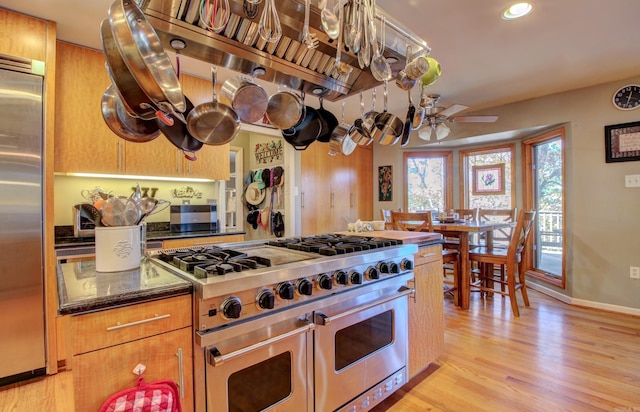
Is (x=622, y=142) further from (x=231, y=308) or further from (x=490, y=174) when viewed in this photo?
(x=231, y=308)

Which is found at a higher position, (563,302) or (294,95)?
(294,95)

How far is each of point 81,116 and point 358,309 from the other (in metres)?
2.55

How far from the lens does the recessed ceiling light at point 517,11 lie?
6.38 ft

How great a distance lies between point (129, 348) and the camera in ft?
→ 3.01

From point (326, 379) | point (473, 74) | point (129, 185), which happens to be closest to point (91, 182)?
point (129, 185)

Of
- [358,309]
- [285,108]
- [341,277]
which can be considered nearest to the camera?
[341,277]

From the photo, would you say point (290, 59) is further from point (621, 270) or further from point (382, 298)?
point (621, 270)

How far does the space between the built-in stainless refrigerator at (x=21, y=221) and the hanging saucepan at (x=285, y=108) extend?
1.68 m

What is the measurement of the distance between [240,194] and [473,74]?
3697 millimetres

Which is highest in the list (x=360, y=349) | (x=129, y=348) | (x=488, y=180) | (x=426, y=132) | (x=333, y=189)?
(x=426, y=132)

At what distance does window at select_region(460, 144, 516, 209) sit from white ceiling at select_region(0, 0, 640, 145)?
48.9 inches

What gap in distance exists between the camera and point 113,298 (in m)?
0.89

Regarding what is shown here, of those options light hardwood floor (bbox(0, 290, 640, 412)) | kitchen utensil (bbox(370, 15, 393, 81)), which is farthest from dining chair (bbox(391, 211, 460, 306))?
kitchen utensil (bbox(370, 15, 393, 81))

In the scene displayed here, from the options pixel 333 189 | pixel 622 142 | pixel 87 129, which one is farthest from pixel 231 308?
pixel 622 142
